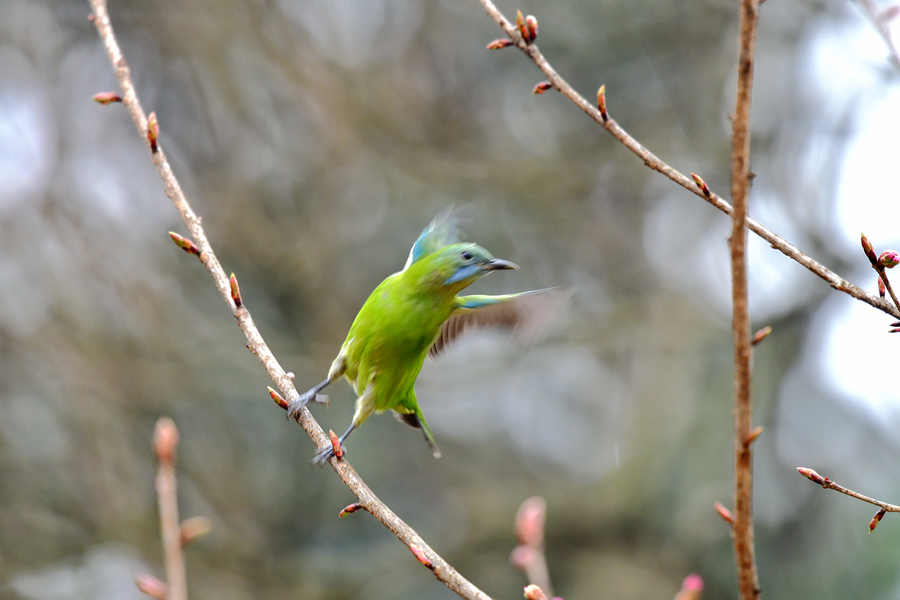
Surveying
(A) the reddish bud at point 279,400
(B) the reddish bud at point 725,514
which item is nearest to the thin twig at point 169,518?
(A) the reddish bud at point 279,400

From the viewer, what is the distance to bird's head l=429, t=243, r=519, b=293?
260 cm

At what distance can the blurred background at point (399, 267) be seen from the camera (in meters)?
6.26

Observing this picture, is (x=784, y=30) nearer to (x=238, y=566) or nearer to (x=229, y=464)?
(x=229, y=464)

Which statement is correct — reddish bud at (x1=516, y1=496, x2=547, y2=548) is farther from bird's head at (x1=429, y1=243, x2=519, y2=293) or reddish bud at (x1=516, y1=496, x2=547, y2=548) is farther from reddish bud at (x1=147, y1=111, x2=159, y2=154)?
reddish bud at (x1=147, y1=111, x2=159, y2=154)

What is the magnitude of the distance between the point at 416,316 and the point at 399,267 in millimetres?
4361

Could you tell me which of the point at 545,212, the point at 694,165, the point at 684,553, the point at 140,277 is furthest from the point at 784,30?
the point at 140,277

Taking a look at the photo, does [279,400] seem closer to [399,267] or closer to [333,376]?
[333,376]

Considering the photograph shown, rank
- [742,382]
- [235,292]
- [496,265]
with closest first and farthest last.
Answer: [742,382] < [235,292] < [496,265]

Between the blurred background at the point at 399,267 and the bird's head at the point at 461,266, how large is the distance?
4.23 meters

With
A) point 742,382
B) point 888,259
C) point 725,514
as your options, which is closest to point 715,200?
point 888,259

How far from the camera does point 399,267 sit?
22.9 ft

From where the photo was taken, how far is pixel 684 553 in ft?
22.7

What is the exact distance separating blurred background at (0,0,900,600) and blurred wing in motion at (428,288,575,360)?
153 inches

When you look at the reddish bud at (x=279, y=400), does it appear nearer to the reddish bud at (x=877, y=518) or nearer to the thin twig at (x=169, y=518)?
the thin twig at (x=169, y=518)
